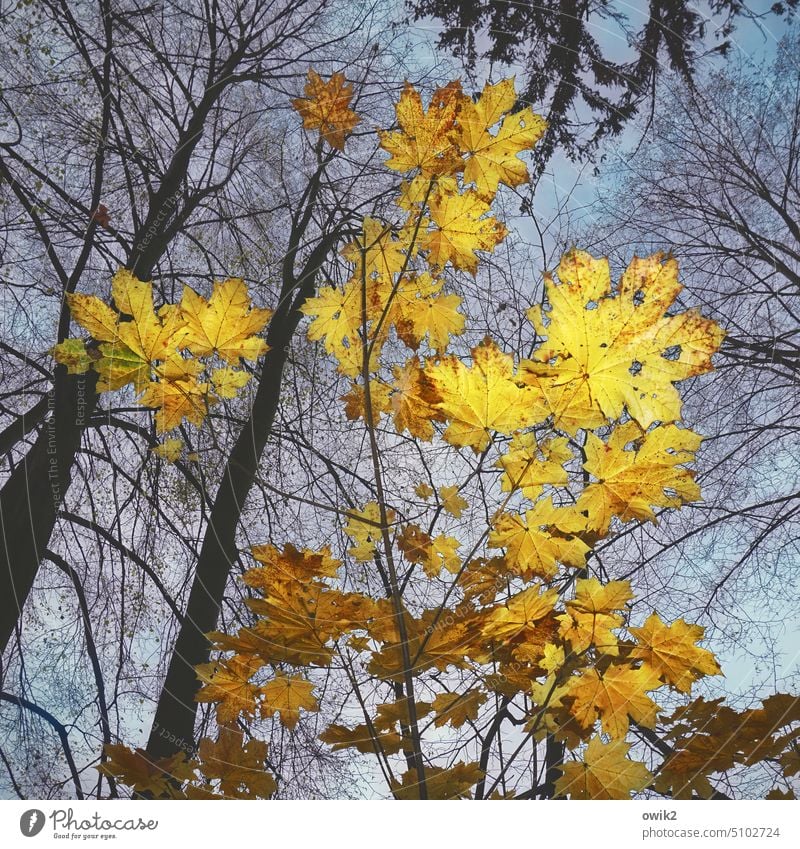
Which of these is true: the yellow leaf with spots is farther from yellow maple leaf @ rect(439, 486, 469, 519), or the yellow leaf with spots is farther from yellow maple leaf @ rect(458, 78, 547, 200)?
yellow maple leaf @ rect(458, 78, 547, 200)

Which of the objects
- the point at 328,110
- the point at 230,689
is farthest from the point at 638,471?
the point at 328,110

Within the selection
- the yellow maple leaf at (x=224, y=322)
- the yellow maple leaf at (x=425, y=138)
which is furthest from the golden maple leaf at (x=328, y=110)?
the yellow maple leaf at (x=224, y=322)

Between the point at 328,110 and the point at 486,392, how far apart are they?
660 millimetres

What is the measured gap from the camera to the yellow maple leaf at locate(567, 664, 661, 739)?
0.83 m

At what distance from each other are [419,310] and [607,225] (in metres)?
0.42

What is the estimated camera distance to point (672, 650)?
854 mm

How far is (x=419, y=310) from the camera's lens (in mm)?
869

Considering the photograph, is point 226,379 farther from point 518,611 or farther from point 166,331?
point 518,611

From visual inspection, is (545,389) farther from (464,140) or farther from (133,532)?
(133,532)

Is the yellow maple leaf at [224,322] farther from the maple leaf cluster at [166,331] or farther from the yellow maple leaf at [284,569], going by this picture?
the yellow maple leaf at [284,569]

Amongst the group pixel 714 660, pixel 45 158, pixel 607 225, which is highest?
pixel 45 158

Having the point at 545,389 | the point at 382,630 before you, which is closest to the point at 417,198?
the point at 545,389

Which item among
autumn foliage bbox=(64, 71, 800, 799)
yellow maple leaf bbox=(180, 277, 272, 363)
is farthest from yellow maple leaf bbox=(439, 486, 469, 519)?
yellow maple leaf bbox=(180, 277, 272, 363)

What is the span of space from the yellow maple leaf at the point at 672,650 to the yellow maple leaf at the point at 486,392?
1.16 feet
